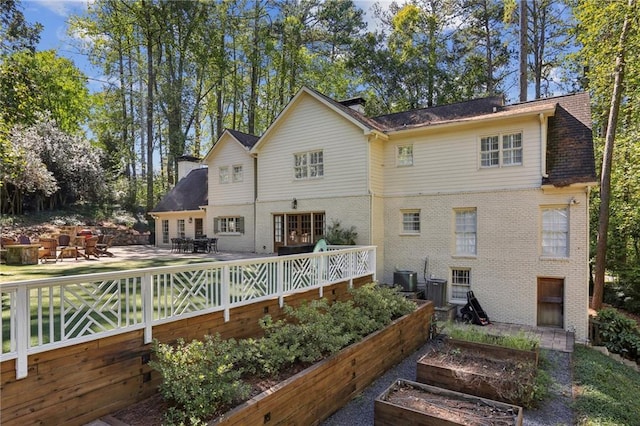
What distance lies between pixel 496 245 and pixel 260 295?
8.45 meters

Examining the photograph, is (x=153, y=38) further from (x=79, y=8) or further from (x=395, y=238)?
(x=395, y=238)

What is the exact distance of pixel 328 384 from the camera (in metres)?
4.98

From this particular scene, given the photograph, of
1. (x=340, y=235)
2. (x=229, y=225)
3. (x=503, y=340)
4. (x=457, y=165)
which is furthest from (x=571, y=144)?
(x=229, y=225)

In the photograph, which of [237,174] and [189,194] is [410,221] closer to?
[237,174]

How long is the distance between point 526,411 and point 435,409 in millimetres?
1811

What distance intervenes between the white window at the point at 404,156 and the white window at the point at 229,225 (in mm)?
8356

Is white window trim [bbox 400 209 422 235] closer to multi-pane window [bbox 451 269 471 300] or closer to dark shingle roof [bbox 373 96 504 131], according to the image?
multi-pane window [bbox 451 269 471 300]

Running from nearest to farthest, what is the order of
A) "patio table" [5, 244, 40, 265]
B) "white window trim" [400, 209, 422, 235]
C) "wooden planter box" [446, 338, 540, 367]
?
1. "wooden planter box" [446, 338, 540, 367]
2. "patio table" [5, 244, 40, 265]
3. "white window trim" [400, 209, 422, 235]

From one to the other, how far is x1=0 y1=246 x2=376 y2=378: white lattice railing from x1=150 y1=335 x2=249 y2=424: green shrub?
1.66 ft

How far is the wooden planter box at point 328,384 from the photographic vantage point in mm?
3801

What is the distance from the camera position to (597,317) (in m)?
10.1

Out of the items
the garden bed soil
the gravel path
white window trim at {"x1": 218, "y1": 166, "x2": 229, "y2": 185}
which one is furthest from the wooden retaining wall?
white window trim at {"x1": 218, "y1": 166, "x2": 229, "y2": 185}

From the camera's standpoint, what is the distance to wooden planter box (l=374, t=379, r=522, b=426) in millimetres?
4355

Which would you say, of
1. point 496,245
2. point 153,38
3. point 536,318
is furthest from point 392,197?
point 153,38
